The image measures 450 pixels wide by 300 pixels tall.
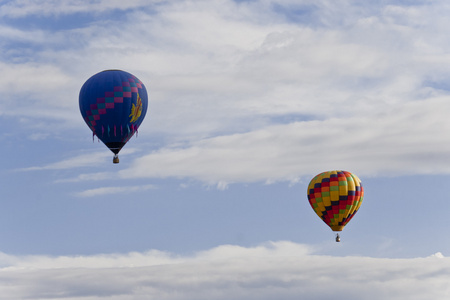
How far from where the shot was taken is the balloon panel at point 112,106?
361 ft

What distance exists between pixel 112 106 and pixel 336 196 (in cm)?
2868

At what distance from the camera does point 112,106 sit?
360 ft

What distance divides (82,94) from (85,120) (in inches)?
114

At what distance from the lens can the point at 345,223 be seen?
12244 centimetres

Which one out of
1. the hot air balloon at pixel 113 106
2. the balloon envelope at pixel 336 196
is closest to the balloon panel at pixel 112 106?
the hot air balloon at pixel 113 106

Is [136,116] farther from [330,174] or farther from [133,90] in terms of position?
[330,174]

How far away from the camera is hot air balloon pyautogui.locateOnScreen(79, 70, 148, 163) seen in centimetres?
11006

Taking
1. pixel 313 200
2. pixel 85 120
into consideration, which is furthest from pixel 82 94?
pixel 313 200

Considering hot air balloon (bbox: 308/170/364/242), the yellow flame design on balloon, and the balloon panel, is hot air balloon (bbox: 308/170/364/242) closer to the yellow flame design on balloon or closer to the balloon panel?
the balloon panel

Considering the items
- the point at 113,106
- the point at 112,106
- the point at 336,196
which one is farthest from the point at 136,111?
the point at 336,196

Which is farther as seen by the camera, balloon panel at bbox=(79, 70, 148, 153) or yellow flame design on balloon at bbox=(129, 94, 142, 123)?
Answer: yellow flame design on balloon at bbox=(129, 94, 142, 123)

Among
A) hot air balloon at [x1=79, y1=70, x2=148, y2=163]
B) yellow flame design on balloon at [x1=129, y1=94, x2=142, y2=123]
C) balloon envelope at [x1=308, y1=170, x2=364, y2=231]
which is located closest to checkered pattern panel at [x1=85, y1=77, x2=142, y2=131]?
hot air balloon at [x1=79, y1=70, x2=148, y2=163]

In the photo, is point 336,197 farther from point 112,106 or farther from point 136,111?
point 112,106

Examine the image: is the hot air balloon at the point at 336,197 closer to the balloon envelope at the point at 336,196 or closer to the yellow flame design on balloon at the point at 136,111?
the balloon envelope at the point at 336,196
